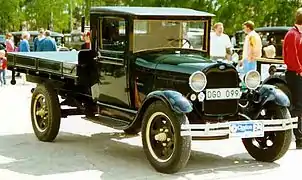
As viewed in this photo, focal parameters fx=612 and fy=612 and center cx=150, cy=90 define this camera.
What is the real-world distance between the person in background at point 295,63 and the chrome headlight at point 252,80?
94 cm

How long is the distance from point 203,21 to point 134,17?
1139mm

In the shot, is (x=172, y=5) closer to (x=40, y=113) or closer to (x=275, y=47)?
(x=275, y=47)

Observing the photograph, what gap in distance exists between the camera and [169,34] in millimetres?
8477

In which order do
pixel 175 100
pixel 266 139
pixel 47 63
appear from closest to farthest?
pixel 175 100, pixel 266 139, pixel 47 63

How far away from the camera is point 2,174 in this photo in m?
7.12

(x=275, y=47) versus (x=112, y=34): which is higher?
(x=112, y=34)

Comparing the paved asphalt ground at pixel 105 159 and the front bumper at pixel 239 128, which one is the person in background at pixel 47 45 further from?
the front bumper at pixel 239 128

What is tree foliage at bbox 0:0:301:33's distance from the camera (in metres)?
31.2

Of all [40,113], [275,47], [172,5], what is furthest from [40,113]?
[172,5]

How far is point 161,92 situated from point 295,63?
7.61 ft

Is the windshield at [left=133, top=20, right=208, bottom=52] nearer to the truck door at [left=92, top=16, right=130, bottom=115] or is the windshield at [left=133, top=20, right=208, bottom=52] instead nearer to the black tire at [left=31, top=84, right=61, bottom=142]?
the truck door at [left=92, top=16, right=130, bottom=115]

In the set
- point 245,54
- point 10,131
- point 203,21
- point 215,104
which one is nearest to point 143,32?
point 203,21

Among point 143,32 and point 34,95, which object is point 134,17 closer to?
point 143,32

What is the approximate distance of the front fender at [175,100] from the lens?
687 cm
